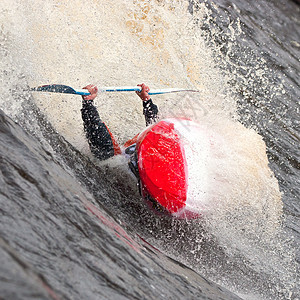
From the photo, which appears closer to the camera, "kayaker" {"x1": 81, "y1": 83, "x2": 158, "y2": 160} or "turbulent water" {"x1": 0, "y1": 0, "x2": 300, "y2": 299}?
"turbulent water" {"x1": 0, "y1": 0, "x2": 300, "y2": 299}

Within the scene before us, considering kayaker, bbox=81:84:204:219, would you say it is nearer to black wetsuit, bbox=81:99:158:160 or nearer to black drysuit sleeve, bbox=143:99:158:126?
black wetsuit, bbox=81:99:158:160

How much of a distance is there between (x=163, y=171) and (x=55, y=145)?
0.76m

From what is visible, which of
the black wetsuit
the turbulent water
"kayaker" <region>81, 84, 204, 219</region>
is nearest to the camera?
the turbulent water

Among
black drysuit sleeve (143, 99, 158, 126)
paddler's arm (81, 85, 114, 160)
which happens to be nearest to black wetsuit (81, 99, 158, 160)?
paddler's arm (81, 85, 114, 160)

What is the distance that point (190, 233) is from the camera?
9.77 ft

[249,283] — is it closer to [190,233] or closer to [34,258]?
[190,233]

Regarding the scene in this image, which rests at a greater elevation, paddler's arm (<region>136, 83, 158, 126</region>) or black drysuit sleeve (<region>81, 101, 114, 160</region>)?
paddler's arm (<region>136, 83, 158, 126</region>)

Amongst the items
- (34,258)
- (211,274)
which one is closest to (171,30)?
(211,274)

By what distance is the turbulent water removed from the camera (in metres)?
1.58

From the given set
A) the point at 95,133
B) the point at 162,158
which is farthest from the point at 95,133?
the point at 162,158

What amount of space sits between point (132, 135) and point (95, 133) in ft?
2.79

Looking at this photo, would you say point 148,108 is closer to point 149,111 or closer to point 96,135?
point 149,111

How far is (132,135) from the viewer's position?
368cm

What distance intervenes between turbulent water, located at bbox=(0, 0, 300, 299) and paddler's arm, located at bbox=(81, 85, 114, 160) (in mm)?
95
